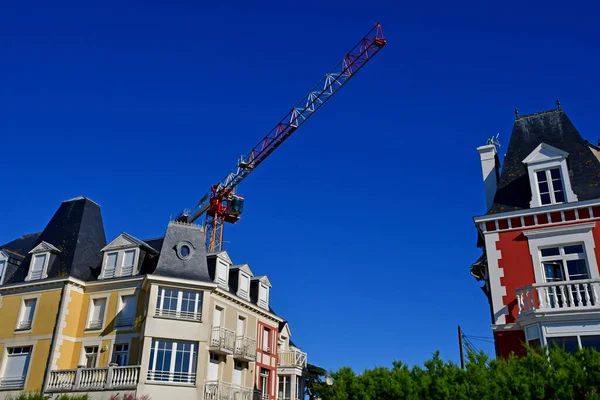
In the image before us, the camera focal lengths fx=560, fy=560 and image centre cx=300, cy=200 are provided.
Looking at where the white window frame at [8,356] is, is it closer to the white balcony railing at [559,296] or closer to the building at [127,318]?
the building at [127,318]

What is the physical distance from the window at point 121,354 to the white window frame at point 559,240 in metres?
19.7

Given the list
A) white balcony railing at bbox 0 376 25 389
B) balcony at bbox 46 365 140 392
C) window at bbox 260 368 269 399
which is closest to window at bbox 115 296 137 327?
balcony at bbox 46 365 140 392

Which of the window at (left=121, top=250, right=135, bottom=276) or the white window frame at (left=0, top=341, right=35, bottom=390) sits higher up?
the window at (left=121, top=250, right=135, bottom=276)

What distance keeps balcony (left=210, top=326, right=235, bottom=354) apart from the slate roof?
1599 cm

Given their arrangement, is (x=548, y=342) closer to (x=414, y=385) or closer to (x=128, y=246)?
(x=414, y=385)

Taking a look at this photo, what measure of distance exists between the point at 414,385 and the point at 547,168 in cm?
897

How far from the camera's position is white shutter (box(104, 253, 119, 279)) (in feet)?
100

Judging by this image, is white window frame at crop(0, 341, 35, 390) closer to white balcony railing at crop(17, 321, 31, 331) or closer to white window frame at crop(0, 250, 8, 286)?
white balcony railing at crop(17, 321, 31, 331)

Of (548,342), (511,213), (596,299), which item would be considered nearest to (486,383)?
(548,342)

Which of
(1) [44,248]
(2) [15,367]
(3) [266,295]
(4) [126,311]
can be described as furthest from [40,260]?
(3) [266,295]

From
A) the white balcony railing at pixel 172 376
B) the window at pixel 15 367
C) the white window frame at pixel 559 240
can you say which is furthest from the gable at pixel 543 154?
the window at pixel 15 367

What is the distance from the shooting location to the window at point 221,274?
31000mm

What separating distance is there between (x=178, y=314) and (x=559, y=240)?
59.1 feet

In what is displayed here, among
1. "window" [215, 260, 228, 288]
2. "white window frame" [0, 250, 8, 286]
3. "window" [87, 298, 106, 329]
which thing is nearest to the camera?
"window" [87, 298, 106, 329]
